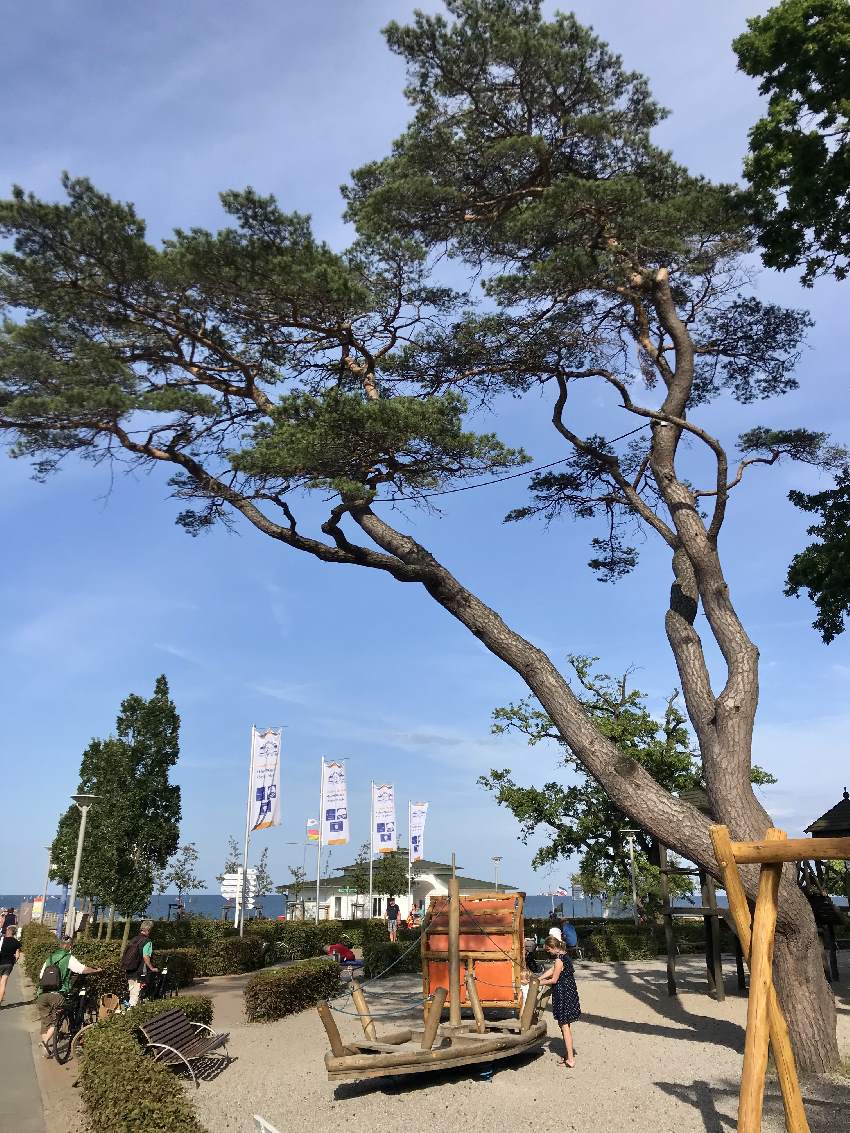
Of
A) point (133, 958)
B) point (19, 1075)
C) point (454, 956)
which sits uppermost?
point (454, 956)

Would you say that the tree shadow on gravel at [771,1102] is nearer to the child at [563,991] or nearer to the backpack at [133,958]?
the child at [563,991]

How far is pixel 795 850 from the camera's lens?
178 inches

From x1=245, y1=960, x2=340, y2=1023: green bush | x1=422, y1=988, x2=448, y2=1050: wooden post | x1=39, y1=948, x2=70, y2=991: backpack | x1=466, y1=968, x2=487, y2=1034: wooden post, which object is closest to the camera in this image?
x1=422, y1=988, x2=448, y2=1050: wooden post

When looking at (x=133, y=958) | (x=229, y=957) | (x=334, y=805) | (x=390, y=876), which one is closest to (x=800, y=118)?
(x=133, y=958)

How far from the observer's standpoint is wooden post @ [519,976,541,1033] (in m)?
9.27

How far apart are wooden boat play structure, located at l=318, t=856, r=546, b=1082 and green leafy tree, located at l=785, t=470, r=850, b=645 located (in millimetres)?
5974

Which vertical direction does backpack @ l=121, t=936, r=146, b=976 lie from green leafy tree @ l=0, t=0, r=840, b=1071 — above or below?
below

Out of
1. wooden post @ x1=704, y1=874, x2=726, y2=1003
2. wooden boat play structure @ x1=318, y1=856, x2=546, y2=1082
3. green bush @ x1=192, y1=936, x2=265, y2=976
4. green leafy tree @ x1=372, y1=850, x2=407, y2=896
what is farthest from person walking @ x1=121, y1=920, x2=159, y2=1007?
green leafy tree @ x1=372, y1=850, x2=407, y2=896

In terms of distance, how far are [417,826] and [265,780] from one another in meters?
11.5

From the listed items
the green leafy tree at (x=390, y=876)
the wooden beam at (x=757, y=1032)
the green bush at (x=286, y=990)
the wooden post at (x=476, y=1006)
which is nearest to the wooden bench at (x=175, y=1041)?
the wooden post at (x=476, y=1006)

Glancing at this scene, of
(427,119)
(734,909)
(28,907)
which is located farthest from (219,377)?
(28,907)

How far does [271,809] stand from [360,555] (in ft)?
56.2

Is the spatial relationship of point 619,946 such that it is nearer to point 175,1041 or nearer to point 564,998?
point 564,998

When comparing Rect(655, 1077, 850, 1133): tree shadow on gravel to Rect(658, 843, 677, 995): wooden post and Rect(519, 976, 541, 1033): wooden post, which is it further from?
Rect(658, 843, 677, 995): wooden post
